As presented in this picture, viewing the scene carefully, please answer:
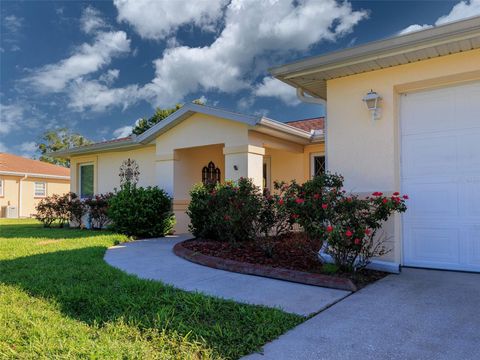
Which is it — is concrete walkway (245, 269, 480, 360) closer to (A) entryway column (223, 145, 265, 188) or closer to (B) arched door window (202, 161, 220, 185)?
(A) entryway column (223, 145, 265, 188)

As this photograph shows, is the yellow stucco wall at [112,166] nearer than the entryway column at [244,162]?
No

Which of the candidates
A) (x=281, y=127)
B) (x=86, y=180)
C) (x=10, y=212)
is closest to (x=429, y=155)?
(x=281, y=127)

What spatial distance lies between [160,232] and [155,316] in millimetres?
7144

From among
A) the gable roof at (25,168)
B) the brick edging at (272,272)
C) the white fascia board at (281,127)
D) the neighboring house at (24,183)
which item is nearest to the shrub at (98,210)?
the white fascia board at (281,127)

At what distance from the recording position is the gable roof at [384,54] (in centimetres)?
488

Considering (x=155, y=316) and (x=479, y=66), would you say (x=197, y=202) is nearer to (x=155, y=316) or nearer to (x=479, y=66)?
(x=155, y=316)

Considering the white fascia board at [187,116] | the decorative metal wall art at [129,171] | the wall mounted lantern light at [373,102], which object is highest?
the white fascia board at [187,116]

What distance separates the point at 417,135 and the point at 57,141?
164 feet

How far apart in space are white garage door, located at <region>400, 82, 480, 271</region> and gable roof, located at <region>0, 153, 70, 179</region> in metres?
25.5

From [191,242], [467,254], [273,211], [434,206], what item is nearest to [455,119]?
[434,206]

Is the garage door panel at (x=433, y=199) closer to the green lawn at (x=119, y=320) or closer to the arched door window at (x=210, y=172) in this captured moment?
the green lawn at (x=119, y=320)

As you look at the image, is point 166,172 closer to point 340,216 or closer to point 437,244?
point 340,216

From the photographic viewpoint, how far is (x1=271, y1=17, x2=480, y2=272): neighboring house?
539cm

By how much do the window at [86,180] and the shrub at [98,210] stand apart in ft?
5.92
